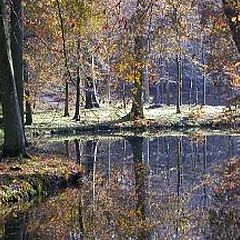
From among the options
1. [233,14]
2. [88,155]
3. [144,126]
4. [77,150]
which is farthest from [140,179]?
[144,126]

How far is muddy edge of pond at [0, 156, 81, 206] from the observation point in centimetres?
1632

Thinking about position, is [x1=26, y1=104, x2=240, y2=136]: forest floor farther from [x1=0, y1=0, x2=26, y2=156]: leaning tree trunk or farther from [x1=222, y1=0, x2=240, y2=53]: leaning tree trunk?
[x1=222, y1=0, x2=240, y2=53]: leaning tree trunk

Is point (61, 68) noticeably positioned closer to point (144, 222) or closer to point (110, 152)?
point (110, 152)

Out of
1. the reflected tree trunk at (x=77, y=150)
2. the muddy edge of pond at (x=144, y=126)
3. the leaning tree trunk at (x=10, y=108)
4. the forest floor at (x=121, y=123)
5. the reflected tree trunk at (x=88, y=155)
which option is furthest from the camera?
the muddy edge of pond at (x=144, y=126)

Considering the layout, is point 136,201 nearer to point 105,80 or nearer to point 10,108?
point 10,108

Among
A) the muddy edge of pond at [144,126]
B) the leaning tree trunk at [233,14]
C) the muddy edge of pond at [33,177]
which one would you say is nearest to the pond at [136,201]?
the muddy edge of pond at [33,177]

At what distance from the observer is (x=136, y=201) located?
16406 millimetres

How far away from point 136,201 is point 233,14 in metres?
5.81

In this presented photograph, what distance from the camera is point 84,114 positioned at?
44562mm

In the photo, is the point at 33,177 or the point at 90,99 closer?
the point at 33,177

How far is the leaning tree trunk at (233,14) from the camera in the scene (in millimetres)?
16266

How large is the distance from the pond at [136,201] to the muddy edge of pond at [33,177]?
455 millimetres

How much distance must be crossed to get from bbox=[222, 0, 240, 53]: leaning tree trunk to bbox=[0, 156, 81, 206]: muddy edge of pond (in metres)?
6.48

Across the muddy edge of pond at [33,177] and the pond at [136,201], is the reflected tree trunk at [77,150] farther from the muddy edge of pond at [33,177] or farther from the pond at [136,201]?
the muddy edge of pond at [33,177]
